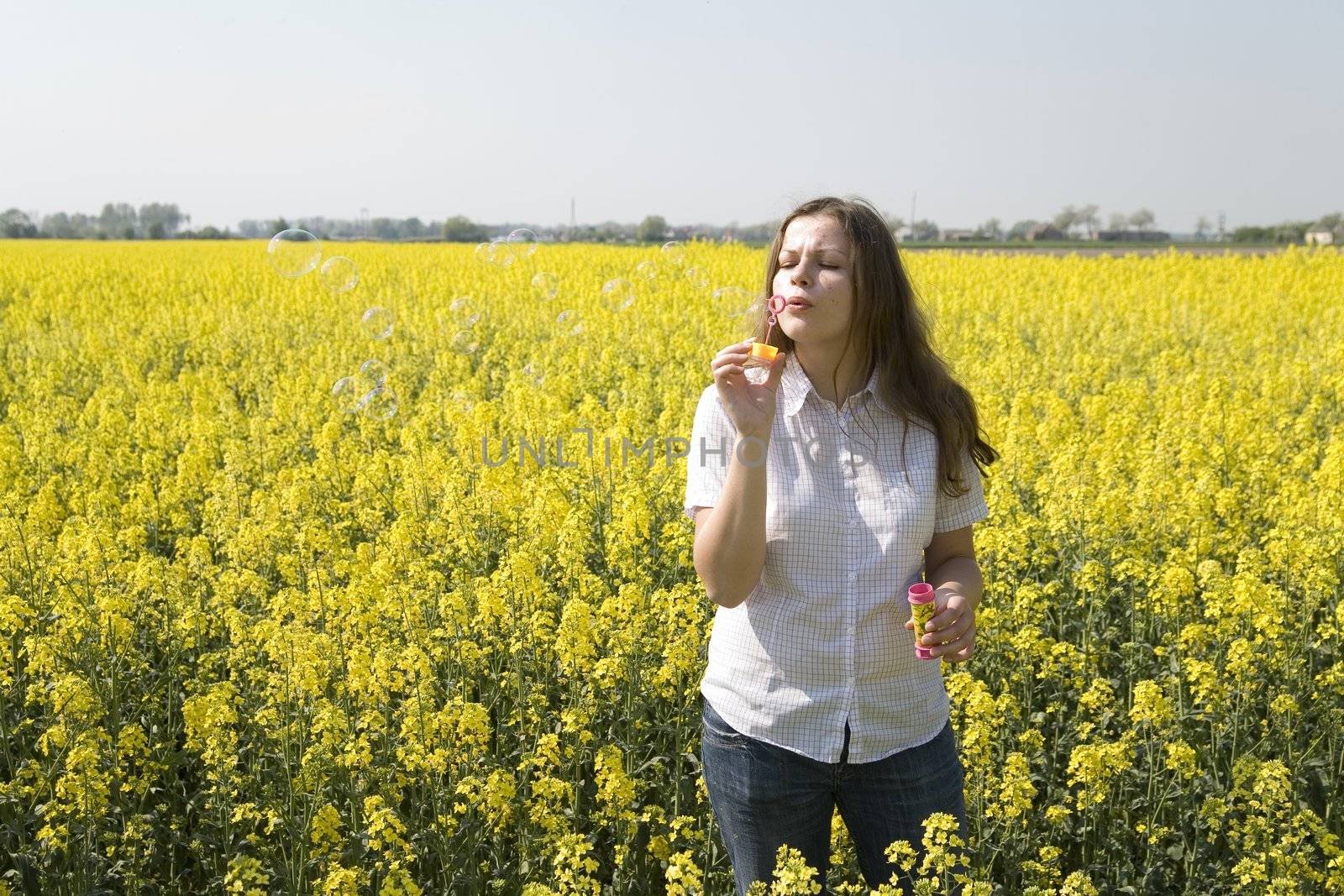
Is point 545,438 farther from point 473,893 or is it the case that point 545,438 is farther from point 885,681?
point 885,681

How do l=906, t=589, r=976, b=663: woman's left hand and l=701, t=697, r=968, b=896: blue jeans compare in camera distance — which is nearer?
l=906, t=589, r=976, b=663: woman's left hand

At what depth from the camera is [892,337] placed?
7.59ft

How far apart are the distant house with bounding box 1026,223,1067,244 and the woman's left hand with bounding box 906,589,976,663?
5223 cm

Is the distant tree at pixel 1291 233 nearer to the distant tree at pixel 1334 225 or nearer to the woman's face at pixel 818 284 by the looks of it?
the distant tree at pixel 1334 225

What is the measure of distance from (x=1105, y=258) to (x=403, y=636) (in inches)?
838

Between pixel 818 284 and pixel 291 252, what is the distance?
652 centimetres

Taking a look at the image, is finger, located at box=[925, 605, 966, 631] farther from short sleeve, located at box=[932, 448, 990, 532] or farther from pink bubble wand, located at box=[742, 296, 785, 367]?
pink bubble wand, located at box=[742, 296, 785, 367]

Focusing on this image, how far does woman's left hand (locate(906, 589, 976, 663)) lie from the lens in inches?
84.4

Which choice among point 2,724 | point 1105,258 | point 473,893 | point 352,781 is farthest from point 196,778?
point 1105,258

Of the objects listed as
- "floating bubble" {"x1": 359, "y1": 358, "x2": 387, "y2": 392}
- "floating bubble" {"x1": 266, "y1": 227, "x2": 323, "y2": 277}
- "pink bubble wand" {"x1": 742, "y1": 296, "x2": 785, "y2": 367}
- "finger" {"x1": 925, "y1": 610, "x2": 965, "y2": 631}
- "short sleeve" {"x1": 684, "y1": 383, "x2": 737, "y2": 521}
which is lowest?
"floating bubble" {"x1": 359, "y1": 358, "x2": 387, "y2": 392}

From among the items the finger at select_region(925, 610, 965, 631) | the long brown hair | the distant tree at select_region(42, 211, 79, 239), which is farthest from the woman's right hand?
the distant tree at select_region(42, 211, 79, 239)

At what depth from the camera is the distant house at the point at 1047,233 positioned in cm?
5122

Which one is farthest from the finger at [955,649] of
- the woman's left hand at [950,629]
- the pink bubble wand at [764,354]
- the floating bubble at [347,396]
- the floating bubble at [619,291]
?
the floating bubble at [347,396]

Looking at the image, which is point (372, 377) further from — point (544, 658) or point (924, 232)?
point (924, 232)
